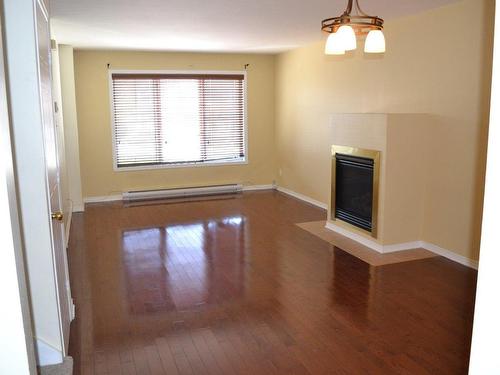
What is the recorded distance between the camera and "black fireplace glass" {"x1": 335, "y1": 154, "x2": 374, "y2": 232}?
4.79 meters

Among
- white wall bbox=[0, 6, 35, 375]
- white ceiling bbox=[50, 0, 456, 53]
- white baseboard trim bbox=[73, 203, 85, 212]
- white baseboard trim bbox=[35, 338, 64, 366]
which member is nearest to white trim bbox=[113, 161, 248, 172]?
white baseboard trim bbox=[73, 203, 85, 212]

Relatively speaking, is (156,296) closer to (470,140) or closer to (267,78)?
(470,140)

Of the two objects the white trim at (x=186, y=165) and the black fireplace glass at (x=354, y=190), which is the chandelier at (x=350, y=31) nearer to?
the black fireplace glass at (x=354, y=190)

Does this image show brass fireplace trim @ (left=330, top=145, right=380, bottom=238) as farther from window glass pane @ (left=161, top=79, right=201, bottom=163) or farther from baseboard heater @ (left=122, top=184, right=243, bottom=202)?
window glass pane @ (left=161, top=79, right=201, bottom=163)

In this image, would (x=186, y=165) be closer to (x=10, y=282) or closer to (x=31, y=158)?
(x=31, y=158)

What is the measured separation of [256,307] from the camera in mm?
3398

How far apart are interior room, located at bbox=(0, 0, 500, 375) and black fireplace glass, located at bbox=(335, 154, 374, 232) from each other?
0.02 meters

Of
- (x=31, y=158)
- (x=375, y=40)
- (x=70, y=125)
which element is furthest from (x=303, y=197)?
(x=31, y=158)

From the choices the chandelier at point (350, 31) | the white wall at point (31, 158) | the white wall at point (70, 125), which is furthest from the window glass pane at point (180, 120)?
the white wall at point (31, 158)

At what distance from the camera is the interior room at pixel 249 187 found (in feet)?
7.41

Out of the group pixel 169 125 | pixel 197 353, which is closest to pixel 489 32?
pixel 197 353

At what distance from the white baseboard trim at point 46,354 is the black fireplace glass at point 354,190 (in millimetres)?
3349

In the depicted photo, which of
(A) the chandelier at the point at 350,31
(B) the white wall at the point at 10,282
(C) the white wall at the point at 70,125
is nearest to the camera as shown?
(B) the white wall at the point at 10,282

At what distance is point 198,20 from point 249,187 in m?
3.97
